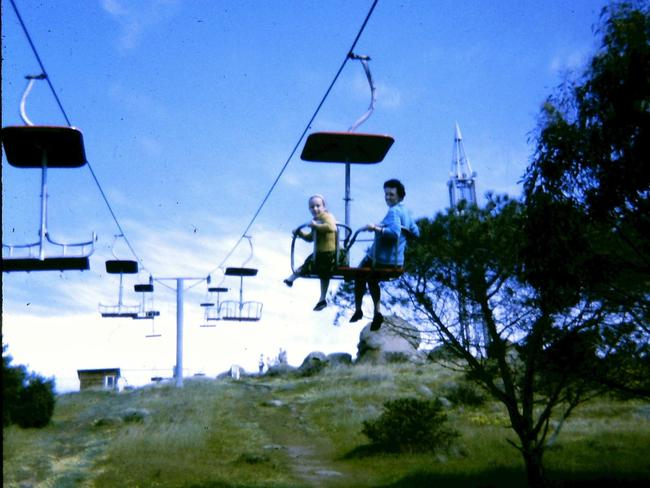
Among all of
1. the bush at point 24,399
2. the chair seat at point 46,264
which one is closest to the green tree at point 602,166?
the chair seat at point 46,264

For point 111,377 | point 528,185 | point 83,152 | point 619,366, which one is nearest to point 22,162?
point 83,152

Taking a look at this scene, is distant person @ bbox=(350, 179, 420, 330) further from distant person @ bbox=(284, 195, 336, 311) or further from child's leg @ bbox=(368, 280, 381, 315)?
distant person @ bbox=(284, 195, 336, 311)

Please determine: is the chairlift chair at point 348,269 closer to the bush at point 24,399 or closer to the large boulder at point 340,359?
the bush at point 24,399

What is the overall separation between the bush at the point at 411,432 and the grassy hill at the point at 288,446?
61cm

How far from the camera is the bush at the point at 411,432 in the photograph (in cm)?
2664

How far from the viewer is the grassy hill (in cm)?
2181

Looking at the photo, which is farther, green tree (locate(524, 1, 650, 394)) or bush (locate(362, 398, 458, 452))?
bush (locate(362, 398, 458, 452))

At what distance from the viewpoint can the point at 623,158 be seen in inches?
520

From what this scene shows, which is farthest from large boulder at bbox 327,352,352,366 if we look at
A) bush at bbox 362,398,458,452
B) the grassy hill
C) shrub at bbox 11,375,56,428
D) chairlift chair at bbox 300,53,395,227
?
chairlift chair at bbox 300,53,395,227

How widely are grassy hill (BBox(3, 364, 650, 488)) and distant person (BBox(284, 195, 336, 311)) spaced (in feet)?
38.9

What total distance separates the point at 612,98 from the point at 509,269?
6500mm

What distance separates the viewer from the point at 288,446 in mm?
28625

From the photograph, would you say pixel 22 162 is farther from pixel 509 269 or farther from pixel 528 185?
pixel 509 269

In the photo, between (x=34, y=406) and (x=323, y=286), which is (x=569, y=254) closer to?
(x=323, y=286)
